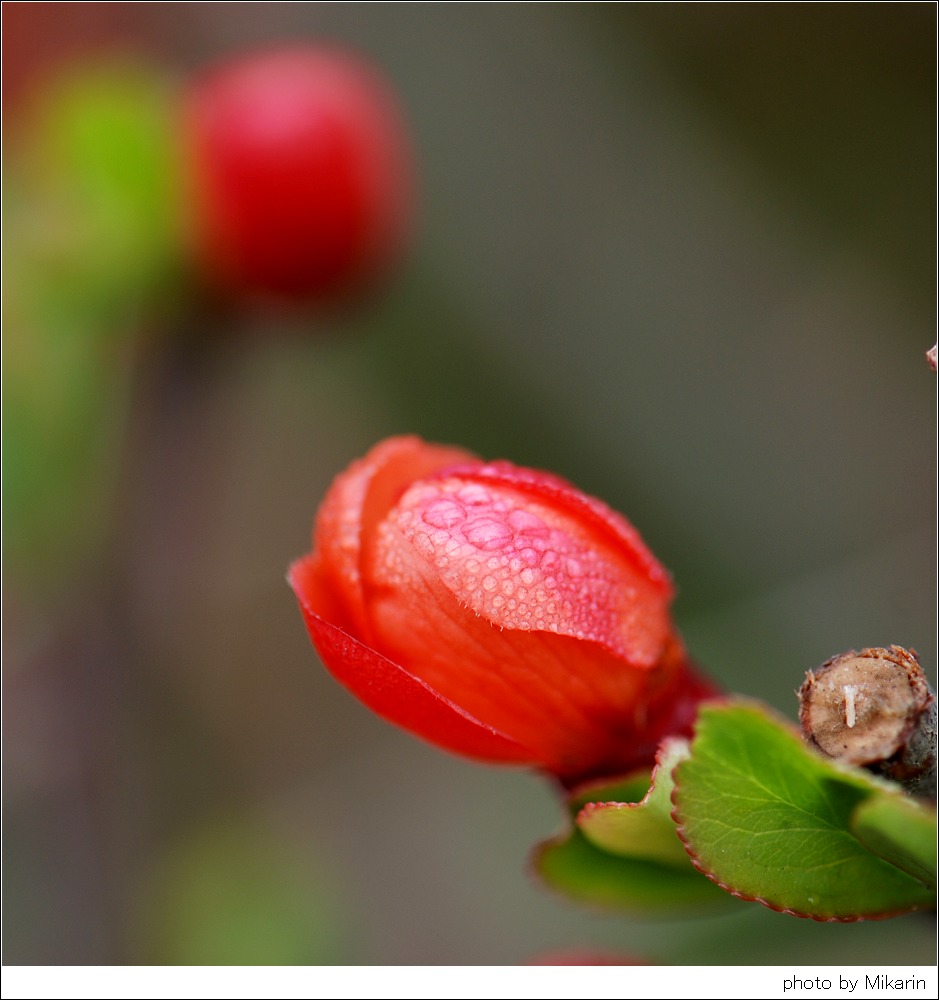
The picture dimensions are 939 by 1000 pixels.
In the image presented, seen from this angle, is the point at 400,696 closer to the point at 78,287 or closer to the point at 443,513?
the point at 443,513

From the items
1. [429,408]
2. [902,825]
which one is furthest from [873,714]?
[429,408]

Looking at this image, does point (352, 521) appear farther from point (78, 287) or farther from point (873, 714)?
point (78, 287)

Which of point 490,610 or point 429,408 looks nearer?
point 490,610

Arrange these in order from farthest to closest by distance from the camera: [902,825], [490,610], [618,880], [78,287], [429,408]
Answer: [429,408] < [78,287] < [618,880] < [490,610] < [902,825]

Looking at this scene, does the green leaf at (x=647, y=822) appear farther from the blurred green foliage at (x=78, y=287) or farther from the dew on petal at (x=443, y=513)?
the blurred green foliage at (x=78, y=287)

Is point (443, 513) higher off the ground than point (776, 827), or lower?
higher

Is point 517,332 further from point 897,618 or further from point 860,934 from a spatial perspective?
point 860,934

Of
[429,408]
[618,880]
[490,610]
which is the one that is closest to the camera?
[490,610]

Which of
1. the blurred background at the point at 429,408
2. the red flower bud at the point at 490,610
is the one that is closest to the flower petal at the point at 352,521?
the red flower bud at the point at 490,610

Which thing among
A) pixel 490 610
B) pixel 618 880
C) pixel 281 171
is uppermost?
pixel 281 171
